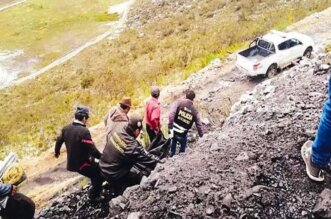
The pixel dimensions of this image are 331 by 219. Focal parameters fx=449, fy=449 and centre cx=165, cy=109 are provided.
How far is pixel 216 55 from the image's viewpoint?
21766 millimetres

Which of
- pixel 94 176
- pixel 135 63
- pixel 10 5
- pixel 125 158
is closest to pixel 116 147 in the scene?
pixel 125 158

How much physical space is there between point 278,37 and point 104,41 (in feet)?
77.7

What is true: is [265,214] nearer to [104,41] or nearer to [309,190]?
[309,190]

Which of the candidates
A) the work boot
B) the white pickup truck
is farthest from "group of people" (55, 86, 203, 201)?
the white pickup truck

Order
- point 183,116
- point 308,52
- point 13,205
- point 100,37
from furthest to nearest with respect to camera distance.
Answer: point 100,37
point 308,52
point 183,116
point 13,205

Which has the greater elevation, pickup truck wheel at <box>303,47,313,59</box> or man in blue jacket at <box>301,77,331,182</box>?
man in blue jacket at <box>301,77,331,182</box>

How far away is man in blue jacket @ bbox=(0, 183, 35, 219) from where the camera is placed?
727 cm

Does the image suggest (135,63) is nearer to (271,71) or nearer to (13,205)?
(271,71)

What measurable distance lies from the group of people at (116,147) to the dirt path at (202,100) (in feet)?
9.06

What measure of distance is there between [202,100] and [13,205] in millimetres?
9597

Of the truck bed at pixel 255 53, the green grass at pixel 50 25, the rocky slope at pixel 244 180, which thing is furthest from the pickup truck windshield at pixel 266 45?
the green grass at pixel 50 25

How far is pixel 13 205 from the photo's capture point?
24.4ft

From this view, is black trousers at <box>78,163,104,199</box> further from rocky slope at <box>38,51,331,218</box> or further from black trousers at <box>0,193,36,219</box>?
black trousers at <box>0,193,36,219</box>

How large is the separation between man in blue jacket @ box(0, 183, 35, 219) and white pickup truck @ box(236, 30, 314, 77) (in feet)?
35.6
